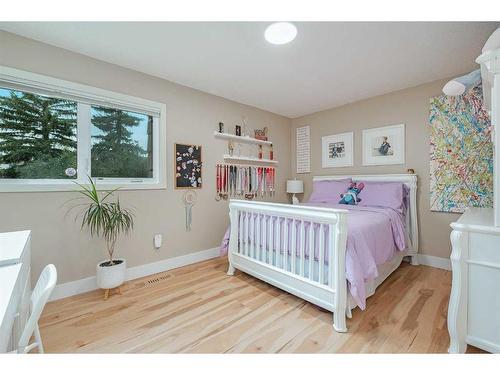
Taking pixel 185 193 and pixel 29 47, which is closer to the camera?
pixel 29 47

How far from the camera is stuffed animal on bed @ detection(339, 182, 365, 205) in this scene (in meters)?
2.76

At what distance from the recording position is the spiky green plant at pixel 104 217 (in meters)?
1.91

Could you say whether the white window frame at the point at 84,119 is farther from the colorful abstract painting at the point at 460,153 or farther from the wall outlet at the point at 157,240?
the colorful abstract painting at the point at 460,153

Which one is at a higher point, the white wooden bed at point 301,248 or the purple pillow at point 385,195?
the purple pillow at point 385,195

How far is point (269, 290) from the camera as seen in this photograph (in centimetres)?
207

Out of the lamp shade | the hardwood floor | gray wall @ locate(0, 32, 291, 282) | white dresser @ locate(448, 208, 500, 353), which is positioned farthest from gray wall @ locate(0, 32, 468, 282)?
white dresser @ locate(448, 208, 500, 353)

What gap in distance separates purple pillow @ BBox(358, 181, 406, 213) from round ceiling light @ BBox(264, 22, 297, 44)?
6.31 ft

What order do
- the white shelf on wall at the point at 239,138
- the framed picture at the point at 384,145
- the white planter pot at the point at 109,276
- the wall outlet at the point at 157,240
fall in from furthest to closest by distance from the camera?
the white shelf on wall at the point at 239,138
the framed picture at the point at 384,145
the wall outlet at the point at 157,240
the white planter pot at the point at 109,276

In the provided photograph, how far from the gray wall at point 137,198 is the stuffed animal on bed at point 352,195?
5.18 feet

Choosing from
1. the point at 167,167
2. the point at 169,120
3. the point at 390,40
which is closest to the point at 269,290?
the point at 167,167

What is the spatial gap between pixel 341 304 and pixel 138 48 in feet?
8.50

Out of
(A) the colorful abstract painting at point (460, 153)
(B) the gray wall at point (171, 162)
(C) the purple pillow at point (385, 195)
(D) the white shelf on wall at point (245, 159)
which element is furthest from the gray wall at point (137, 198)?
(A) the colorful abstract painting at point (460, 153)

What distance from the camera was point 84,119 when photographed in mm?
Result: 2066
